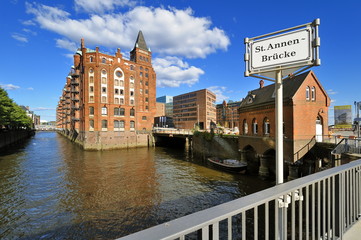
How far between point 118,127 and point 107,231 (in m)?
37.8

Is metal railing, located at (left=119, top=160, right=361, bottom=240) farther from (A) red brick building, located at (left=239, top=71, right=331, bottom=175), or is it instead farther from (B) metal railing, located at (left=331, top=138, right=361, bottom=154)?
(A) red brick building, located at (left=239, top=71, right=331, bottom=175)

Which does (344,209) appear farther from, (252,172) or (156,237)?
(252,172)

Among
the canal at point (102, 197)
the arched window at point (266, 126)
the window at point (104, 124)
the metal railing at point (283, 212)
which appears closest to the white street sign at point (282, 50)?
the metal railing at point (283, 212)

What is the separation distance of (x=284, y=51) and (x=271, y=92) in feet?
65.2

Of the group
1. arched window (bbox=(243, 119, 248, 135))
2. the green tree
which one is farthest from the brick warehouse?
arched window (bbox=(243, 119, 248, 135))

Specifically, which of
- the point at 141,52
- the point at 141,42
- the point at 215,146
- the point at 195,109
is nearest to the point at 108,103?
the point at 141,52

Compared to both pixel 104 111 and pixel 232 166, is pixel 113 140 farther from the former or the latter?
pixel 232 166

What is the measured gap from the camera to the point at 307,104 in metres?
18.6

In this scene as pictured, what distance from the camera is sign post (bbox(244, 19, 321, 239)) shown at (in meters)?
3.68

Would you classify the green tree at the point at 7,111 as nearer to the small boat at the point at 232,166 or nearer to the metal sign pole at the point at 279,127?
the small boat at the point at 232,166

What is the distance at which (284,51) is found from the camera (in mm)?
3918

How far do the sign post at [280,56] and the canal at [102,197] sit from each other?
10.3m

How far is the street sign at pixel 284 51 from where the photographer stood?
12.0 feet

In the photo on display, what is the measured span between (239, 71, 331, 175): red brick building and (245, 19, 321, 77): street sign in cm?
1643
